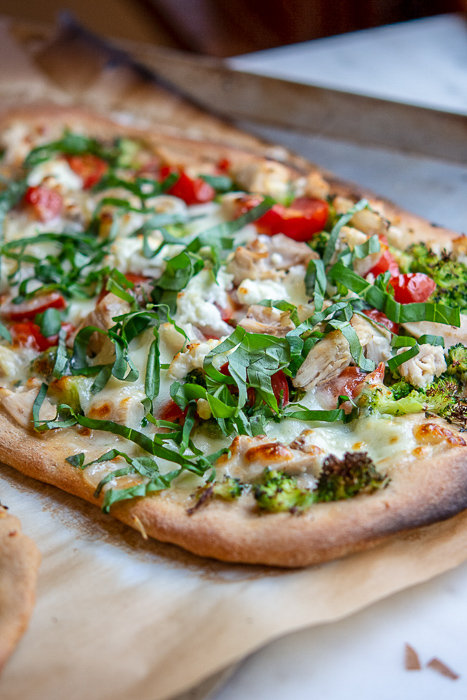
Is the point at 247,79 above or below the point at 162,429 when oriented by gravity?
above

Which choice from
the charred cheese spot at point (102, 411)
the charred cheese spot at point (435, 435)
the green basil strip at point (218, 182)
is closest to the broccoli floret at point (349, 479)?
the charred cheese spot at point (435, 435)

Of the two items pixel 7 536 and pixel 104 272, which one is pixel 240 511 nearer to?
pixel 7 536

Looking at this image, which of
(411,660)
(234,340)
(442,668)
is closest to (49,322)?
(234,340)

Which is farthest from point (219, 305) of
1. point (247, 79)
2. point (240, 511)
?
point (247, 79)

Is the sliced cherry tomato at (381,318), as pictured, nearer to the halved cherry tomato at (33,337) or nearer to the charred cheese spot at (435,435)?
the charred cheese spot at (435,435)

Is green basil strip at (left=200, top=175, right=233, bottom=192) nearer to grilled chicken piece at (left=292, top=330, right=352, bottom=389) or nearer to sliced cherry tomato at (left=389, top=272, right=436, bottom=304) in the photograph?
sliced cherry tomato at (left=389, top=272, right=436, bottom=304)

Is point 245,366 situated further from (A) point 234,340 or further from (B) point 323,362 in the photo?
(B) point 323,362
